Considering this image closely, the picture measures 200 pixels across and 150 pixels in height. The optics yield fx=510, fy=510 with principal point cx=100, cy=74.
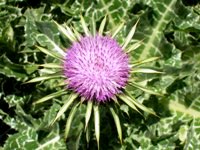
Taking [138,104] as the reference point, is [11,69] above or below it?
above

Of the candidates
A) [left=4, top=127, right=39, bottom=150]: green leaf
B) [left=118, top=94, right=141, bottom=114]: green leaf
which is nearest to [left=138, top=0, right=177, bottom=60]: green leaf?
[left=118, top=94, right=141, bottom=114]: green leaf

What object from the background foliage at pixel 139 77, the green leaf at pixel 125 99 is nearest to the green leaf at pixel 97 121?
the green leaf at pixel 125 99

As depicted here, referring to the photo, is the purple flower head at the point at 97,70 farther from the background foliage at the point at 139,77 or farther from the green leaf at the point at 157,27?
the green leaf at the point at 157,27

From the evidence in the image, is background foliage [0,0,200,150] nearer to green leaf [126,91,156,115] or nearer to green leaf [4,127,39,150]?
green leaf [4,127,39,150]

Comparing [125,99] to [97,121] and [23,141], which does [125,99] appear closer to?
[97,121]

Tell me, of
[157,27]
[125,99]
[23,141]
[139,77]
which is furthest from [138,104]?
[23,141]

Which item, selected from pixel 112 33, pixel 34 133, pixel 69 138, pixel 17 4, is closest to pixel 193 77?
pixel 112 33

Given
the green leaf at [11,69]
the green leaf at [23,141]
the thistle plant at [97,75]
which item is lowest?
the green leaf at [23,141]
